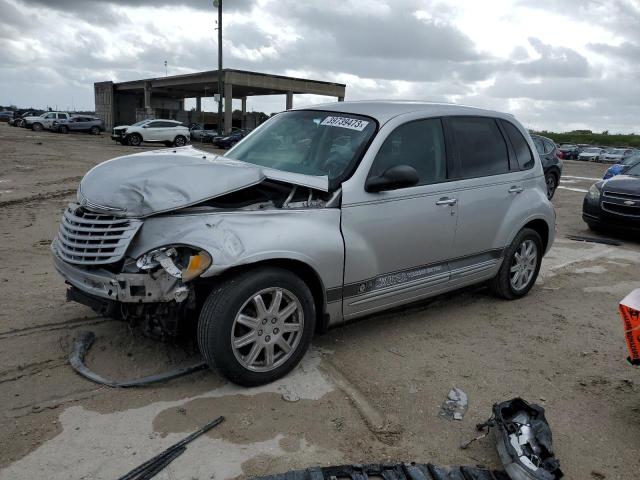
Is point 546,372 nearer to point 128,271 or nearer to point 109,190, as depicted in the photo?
point 128,271

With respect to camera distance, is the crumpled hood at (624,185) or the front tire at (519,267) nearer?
the front tire at (519,267)

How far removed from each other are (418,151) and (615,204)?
614 centimetres

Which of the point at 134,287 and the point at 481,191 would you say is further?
the point at 481,191

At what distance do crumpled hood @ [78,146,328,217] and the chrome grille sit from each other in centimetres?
7

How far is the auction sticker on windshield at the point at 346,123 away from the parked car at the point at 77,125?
40.5 metres

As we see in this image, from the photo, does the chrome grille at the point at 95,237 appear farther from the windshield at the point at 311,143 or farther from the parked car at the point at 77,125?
the parked car at the point at 77,125

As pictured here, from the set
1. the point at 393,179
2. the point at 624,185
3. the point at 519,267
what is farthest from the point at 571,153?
the point at 393,179

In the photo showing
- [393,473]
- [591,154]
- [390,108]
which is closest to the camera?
[393,473]

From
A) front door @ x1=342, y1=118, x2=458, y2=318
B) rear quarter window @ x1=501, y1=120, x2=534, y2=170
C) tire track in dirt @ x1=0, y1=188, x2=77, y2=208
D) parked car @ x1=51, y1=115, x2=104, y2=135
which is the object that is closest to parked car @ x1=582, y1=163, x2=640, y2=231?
rear quarter window @ x1=501, y1=120, x2=534, y2=170

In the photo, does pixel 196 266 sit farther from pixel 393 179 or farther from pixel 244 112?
pixel 244 112

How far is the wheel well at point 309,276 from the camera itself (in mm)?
3369

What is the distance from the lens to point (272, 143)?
15.1 ft

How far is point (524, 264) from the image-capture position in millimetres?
5477

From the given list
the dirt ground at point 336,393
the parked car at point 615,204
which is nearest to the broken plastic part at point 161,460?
the dirt ground at point 336,393
